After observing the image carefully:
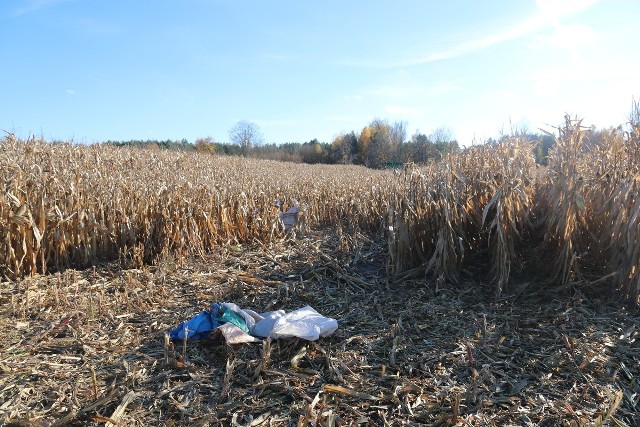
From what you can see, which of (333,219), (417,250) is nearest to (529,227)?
(417,250)

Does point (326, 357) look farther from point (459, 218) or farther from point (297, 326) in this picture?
point (459, 218)

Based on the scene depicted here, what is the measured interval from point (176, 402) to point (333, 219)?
Result: 471cm

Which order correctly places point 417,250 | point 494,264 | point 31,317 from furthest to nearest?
point 417,250, point 494,264, point 31,317

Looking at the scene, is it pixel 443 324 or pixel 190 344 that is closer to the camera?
pixel 190 344

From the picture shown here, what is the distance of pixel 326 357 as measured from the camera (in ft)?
8.82

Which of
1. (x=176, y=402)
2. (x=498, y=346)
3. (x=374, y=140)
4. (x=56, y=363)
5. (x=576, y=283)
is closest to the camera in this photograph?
(x=176, y=402)

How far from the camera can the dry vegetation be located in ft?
7.57

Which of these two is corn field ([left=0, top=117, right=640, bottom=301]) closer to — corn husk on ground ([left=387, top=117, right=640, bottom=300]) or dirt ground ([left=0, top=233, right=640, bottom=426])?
corn husk on ground ([left=387, top=117, right=640, bottom=300])

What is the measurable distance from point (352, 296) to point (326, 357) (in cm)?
108

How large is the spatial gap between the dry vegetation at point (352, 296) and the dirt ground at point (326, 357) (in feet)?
0.05

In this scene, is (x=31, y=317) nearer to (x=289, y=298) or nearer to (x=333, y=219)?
(x=289, y=298)

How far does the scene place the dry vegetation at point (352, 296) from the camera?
90.8 inches

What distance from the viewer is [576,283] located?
359 centimetres

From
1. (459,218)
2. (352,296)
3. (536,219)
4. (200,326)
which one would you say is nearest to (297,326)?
(200,326)
